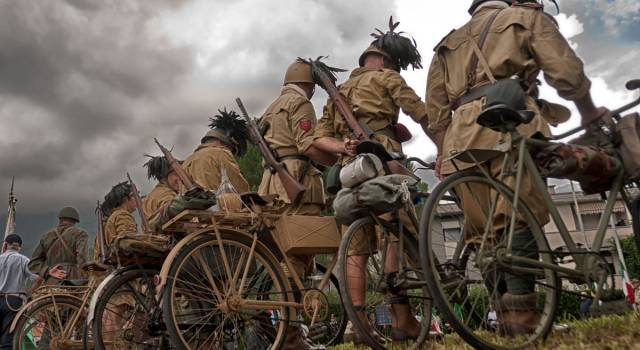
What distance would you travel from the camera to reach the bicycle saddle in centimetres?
278

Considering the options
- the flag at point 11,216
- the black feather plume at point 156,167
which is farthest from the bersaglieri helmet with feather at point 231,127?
the flag at point 11,216

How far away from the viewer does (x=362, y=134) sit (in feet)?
13.7

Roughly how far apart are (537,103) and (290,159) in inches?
91.6

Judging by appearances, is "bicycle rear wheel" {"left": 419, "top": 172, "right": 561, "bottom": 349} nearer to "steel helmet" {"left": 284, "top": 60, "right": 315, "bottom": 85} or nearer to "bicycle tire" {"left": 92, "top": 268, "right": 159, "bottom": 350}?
"bicycle tire" {"left": 92, "top": 268, "right": 159, "bottom": 350}

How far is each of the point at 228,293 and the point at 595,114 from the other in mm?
A: 2592

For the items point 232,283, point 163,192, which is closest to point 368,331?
point 232,283

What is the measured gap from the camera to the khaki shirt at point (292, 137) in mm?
4914

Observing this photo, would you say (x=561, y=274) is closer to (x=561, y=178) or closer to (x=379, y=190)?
(x=561, y=178)

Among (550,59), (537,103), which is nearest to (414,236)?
(537,103)

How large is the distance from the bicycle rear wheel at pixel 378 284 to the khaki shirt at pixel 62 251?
18.9ft

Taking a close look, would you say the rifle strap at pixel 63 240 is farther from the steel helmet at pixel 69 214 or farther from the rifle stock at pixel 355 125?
the rifle stock at pixel 355 125

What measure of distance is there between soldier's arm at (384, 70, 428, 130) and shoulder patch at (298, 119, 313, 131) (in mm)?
914

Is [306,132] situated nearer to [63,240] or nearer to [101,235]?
[101,235]

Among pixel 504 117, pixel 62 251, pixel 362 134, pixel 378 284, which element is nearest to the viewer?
pixel 504 117
